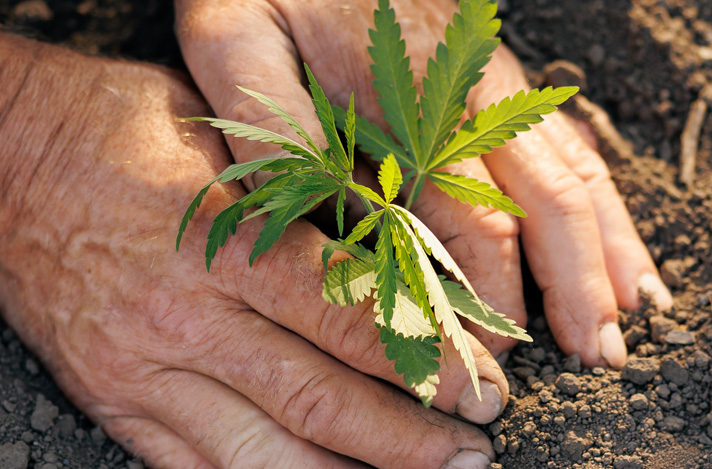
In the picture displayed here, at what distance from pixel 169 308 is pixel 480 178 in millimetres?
1153

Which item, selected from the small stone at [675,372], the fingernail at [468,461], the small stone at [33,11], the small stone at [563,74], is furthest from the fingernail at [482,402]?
the small stone at [33,11]

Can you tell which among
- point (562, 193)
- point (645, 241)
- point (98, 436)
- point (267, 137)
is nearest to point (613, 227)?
point (645, 241)

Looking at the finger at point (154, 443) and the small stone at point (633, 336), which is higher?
the small stone at point (633, 336)

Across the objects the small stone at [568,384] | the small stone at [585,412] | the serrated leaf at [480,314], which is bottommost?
the small stone at [585,412]

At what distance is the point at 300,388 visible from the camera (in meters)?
2.02

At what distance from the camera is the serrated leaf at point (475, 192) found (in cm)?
191

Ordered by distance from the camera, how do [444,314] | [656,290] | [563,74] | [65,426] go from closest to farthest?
[444,314]
[65,426]
[656,290]
[563,74]

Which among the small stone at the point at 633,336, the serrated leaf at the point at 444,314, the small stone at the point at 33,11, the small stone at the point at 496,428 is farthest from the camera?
the small stone at the point at 33,11

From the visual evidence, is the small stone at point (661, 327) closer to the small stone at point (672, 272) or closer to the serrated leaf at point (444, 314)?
the small stone at point (672, 272)

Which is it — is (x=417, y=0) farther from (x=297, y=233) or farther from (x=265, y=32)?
(x=297, y=233)

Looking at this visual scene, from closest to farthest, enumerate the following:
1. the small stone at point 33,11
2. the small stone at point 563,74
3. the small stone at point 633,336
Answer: the small stone at point 633,336 → the small stone at point 563,74 → the small stone at point 33,11

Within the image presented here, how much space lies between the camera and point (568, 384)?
2.12 meters

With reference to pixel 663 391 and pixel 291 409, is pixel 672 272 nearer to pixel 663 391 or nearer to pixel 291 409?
pixel 663 391

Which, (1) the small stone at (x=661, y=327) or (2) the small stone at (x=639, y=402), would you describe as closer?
(2) the small stone at (x=639, y=402)
